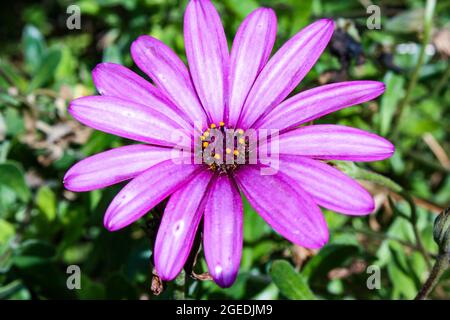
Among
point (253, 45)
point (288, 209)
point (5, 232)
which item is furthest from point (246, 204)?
point (5, 232)

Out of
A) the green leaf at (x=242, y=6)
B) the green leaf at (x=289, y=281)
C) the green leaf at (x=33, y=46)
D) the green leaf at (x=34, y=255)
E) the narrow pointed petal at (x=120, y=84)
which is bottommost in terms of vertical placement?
the green leaf at (x=289, y=281)

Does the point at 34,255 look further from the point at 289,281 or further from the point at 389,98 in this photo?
the point at 389,98

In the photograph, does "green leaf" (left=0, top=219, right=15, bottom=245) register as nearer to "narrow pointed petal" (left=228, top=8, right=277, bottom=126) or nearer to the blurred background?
the blurred background

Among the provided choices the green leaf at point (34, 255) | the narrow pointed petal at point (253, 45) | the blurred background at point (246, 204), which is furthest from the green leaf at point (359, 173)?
the green leaf at point (34, 255)

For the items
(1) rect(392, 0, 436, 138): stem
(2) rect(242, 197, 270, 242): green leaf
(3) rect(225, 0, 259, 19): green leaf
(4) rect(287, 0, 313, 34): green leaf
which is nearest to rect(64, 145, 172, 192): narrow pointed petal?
(2) rect(242, 197, 270, 242): green leaf

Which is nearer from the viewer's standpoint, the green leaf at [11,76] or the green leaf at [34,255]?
the green leaf at [34,255]

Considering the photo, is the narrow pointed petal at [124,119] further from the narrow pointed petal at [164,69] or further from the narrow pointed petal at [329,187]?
the narrow pointed petal at [329,187]

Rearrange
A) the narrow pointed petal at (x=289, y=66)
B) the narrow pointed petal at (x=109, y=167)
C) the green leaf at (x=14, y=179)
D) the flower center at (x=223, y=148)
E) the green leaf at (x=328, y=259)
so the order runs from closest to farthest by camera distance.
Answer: the narrow pointed petal at (x=109, y=167)
the narrow pointed petal at (x=289, y=66)
the flower center at (x=223, y=148)
the green leaf at (x=328, y=259)
the green leaf at (x=14, y=179)
